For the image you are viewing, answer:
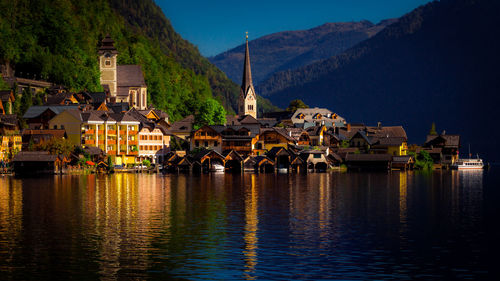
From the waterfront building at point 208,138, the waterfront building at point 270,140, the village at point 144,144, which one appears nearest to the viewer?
the village at point 144,144

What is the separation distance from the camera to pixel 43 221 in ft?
175

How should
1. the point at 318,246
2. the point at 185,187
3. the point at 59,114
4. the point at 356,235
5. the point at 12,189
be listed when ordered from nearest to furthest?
the point at 318,246, the point at 356,235, the point at 12,189, the point at 185,187, the point at 59,114

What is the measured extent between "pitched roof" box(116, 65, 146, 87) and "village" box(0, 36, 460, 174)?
49.8 feet

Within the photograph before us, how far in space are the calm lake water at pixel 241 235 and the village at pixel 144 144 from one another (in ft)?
153

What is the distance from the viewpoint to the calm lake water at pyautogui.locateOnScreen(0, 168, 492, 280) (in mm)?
35750

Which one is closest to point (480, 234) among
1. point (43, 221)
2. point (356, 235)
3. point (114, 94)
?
point (356, 235)

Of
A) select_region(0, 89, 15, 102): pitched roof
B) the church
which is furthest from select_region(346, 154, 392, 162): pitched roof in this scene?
select_region(0, 89, 15, 102): pitched roof

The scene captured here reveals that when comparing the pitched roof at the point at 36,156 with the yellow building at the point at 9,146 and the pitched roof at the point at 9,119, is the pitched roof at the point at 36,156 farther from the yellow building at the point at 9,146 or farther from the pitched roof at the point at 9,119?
the pitched roof at the point at 9,119

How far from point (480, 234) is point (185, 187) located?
1921 inches

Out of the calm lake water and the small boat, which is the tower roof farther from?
the calm lake water

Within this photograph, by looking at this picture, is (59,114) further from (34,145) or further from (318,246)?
(318,246)

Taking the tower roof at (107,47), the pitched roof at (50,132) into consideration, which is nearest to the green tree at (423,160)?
the tower roof at (107,47)

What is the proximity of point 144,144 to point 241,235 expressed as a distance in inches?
3959

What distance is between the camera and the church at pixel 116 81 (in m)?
182
